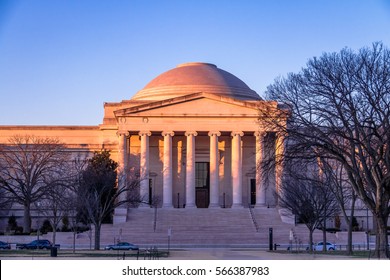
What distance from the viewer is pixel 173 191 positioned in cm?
8588

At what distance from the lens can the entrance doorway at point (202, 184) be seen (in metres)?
86.3

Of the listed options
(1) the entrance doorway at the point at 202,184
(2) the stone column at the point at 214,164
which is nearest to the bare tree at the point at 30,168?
(1) the entrance doorway at the point at 202,184

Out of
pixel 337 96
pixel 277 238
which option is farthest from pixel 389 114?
pixel 277 238

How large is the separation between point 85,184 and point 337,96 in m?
31.1

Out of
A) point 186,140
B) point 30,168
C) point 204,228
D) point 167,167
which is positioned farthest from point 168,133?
A: point 30,168

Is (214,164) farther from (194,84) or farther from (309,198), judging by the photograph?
(309,198)

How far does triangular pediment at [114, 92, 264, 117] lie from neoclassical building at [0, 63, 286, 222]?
11cm

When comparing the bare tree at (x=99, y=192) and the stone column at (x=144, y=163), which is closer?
the bare tree at (x=99, y=192)

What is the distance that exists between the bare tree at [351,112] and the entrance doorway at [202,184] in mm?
46590

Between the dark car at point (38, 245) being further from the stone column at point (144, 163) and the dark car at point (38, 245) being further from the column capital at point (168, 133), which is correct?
the column capital at point (168, 133)

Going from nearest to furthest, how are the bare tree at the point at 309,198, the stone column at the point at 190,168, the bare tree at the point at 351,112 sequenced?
the bare tree at the point at 351,112 → the bare tree at the point at 309,198 → the stone column at the point at 190,168

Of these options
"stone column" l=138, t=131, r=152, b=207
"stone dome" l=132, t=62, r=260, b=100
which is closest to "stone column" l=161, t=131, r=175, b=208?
"stone column" l=138, t=131, r=152, b=207

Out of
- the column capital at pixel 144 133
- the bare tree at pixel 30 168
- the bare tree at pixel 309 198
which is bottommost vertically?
the bare tree at pixel 309 198

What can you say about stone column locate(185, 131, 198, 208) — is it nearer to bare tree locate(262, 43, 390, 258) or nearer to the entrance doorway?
the entrance doorway
